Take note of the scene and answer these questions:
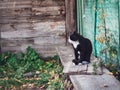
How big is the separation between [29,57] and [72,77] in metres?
4.44

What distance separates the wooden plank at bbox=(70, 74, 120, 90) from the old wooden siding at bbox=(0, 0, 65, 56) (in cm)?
471

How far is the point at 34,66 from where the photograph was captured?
413 inches

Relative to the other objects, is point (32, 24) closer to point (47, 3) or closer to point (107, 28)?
point (47, 3)

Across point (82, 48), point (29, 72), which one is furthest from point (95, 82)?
point (29, 72)

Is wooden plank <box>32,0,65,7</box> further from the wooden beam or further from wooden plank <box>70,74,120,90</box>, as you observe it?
wooden plank <box>70,74,120,90</box>

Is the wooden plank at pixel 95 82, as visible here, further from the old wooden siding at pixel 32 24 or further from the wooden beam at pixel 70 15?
the old wooden siding at pixel 32 24

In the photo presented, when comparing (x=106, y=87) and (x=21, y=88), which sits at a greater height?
(x=106, y=87)

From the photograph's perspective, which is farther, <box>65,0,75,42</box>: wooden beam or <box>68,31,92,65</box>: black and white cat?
<box>65,0,75,42</box>: wooden beam

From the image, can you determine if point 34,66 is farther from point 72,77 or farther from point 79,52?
point 72,77

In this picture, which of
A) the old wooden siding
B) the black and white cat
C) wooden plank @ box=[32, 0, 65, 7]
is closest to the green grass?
the old wooden siding

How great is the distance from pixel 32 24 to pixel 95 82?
5.55 m

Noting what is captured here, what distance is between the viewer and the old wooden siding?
11367mm

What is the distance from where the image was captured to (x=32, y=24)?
11.4 metres

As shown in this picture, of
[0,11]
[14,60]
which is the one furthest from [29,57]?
[0,11]
